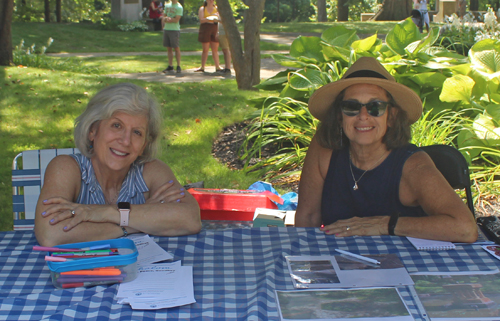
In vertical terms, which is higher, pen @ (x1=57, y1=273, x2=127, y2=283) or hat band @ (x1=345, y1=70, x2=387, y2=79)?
hat band @ (x1=345, y1=70, x2=387, y2=79)

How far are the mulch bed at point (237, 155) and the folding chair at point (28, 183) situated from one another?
2.44 m

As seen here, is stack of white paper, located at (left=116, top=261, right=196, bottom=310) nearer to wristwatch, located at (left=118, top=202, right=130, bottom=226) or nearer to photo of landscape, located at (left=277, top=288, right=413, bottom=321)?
Answer: photo of landscape, located at (left=277, top=288, right=413, bottom=321)

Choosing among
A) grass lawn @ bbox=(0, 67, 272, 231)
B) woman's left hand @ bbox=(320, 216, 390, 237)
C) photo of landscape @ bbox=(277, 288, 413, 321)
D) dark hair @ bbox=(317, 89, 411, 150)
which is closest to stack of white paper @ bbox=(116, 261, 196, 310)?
photo of landscape @ bbox=(277, 288, 413, 321)

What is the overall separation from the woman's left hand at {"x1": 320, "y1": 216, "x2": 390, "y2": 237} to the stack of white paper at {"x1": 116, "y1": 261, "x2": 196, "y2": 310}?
79 centimetres

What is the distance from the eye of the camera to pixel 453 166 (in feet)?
10.3

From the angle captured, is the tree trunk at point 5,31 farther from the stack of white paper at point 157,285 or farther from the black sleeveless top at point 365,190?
the stack of white paper at point 157,285

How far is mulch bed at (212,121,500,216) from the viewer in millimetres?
4514

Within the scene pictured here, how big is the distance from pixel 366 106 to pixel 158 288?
1.56m

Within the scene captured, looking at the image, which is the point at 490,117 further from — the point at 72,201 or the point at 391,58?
the point at 72,201


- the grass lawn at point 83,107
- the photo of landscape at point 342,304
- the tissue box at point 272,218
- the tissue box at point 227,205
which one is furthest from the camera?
the grass lawn at point 83,107

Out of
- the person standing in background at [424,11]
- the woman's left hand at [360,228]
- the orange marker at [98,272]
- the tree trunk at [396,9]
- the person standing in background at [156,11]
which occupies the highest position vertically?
the tree trunk at [396,9]

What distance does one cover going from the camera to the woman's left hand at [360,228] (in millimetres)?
2502

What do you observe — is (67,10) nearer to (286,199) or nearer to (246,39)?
(246,39)

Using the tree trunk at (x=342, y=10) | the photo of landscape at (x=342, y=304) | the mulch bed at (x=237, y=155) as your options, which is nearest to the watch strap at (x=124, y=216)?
the photo of landscape at (x=342, y=304)
